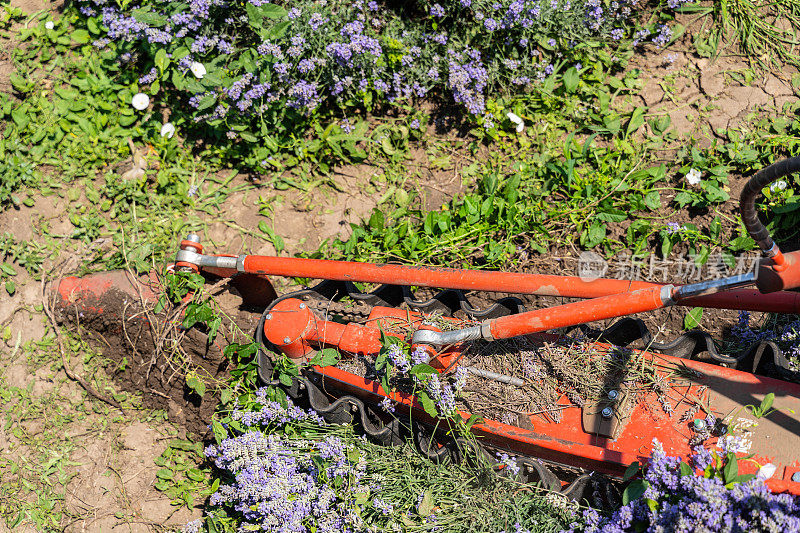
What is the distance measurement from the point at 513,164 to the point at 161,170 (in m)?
2.38

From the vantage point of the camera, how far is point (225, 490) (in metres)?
3.19

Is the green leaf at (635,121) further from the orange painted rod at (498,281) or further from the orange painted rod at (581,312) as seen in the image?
the orange painted rod at (581,312)

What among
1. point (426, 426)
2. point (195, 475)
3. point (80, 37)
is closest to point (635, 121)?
point (426, 426)

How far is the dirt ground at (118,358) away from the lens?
11.8ft

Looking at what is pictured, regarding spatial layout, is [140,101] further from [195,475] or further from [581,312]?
[581,312]

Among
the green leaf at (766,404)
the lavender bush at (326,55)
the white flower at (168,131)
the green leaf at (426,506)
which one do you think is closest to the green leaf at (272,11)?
the lavender bush at (326,55)

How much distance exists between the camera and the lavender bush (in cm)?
411

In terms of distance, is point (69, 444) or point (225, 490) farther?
point (69, 444)

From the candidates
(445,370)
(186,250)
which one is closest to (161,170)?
(186,250)

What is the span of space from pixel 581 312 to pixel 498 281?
0.52m

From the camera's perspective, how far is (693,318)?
3529 mm

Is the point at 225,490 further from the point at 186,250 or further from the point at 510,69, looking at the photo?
the point at 510,69

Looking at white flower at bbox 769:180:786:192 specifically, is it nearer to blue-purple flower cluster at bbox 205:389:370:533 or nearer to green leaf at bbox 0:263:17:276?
blue-purple flower cluster at bbox 205:389:370:533

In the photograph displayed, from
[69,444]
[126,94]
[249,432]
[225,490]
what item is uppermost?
[126,94]
